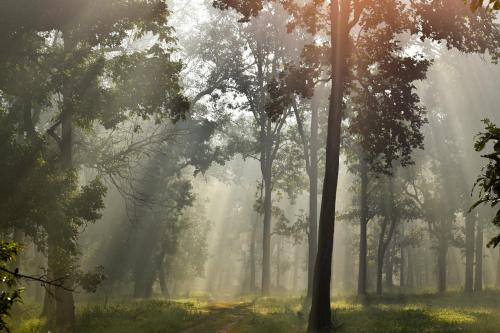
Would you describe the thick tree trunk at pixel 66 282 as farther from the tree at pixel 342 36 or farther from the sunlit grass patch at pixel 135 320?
the tree at pixel 342 36

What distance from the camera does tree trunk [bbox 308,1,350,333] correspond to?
680 inches

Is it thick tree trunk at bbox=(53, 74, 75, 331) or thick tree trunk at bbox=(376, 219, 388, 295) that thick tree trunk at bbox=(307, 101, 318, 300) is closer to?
thick tree trunk at bbox=(376, 219, 388, 295)

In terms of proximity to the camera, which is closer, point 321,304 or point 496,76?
point 321,304

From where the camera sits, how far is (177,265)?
57438 millimetres

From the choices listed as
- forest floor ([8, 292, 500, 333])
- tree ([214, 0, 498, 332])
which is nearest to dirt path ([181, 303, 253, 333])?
forest floor ([8, 292, 500, 333])

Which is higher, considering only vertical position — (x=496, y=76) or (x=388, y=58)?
(x=496, y=76)

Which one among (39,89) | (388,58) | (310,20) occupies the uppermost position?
(310,20)

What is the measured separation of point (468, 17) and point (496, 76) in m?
25.8

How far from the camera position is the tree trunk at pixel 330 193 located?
56.7ft

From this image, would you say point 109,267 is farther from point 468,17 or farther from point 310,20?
point 468,17

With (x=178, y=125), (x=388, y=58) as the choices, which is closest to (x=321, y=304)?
(x=388, y=58)

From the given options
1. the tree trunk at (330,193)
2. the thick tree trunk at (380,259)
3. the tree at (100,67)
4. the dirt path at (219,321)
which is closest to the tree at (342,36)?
the tree trunk at (330,193)

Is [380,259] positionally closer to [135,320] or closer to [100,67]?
[135,320]

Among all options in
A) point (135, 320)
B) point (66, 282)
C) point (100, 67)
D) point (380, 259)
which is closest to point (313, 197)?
point (380, 259)
